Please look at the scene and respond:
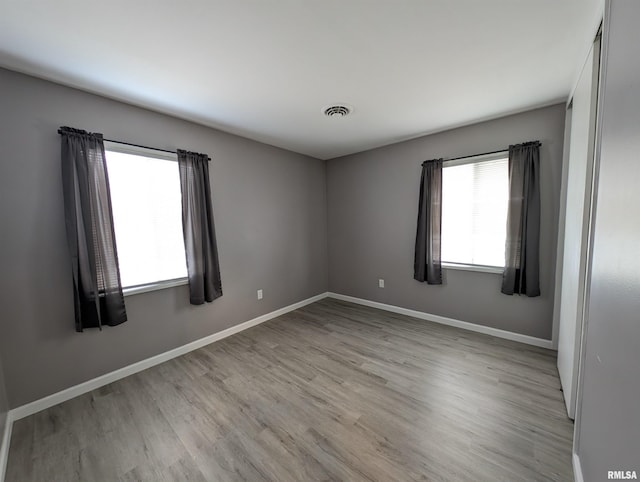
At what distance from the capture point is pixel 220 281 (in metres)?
2.93

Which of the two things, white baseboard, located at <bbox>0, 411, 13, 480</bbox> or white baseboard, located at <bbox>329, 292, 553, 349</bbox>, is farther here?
white baseboard, located at <bbox>329, 292, 553, 349</bbox>

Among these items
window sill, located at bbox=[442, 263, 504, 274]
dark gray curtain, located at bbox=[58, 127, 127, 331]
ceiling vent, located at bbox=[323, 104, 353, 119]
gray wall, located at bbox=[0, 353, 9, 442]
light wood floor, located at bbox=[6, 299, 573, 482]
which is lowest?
light wood floor, located at bbox=[6, 299, 573, 482]

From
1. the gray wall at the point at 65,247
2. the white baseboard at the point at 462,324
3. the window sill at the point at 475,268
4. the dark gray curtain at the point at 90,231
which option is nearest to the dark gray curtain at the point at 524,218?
the window sill at the point at 475,268

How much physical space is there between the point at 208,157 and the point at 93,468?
2708mm

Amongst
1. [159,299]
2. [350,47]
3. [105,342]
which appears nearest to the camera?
[350,47]

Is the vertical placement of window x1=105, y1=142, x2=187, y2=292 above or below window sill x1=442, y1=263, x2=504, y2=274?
above

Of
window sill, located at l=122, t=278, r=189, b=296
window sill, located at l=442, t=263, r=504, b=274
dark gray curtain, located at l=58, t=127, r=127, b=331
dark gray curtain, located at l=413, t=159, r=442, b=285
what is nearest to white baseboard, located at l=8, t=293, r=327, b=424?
dark gray curtain, located at l=58, t=127, r=127, b=331

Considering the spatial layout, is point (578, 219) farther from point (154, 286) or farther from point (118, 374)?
point (118, 374)

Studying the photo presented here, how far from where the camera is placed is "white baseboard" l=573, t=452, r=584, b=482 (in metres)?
1.22

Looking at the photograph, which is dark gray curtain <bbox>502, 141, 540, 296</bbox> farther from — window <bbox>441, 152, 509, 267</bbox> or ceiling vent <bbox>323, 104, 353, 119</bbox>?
ceiling vent <bbox>323, 104, 353, 119</bbox>

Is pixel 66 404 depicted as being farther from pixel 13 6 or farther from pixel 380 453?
pixel 13 6

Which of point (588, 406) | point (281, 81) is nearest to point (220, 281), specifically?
point (281, 81)

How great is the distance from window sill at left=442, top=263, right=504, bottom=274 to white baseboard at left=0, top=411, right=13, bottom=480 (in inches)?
159

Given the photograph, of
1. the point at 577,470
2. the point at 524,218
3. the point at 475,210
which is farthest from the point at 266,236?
the point at 577,470
